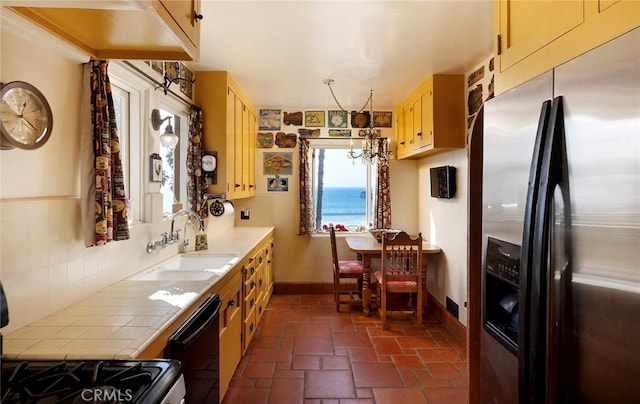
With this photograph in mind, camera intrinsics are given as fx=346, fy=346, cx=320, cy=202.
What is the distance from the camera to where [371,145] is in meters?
3.80

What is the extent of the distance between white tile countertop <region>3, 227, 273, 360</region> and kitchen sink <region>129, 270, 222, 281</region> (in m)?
0.12

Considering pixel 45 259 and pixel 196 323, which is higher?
pixel 45 259

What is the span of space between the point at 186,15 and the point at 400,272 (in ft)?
10.0

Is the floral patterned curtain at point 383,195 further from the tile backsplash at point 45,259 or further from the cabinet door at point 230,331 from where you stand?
the tile backsplash at point 45,259

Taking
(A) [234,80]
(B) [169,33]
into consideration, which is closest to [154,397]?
(B) [169,33]

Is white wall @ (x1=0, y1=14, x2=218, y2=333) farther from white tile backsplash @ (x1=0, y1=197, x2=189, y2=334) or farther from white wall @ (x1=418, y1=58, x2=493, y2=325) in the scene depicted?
white wall @ (x1=418, y1=58, x2=493, y2=325)

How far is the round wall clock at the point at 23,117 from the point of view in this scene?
48.3 inches

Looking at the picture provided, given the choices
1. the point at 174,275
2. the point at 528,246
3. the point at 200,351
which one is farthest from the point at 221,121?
the point at 528,246

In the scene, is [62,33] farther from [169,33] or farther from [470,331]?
[470,331]

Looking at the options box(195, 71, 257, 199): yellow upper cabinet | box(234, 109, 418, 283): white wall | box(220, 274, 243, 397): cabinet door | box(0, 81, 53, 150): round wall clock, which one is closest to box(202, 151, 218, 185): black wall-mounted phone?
box(195, 71, 257, 199): yellow upper cabinet

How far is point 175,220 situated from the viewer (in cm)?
279

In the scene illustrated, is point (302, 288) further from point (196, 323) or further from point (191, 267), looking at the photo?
point (196, 323)

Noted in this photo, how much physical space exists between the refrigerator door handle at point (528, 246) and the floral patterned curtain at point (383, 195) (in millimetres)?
3628

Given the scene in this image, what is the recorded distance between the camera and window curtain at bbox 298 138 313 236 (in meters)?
4.62
